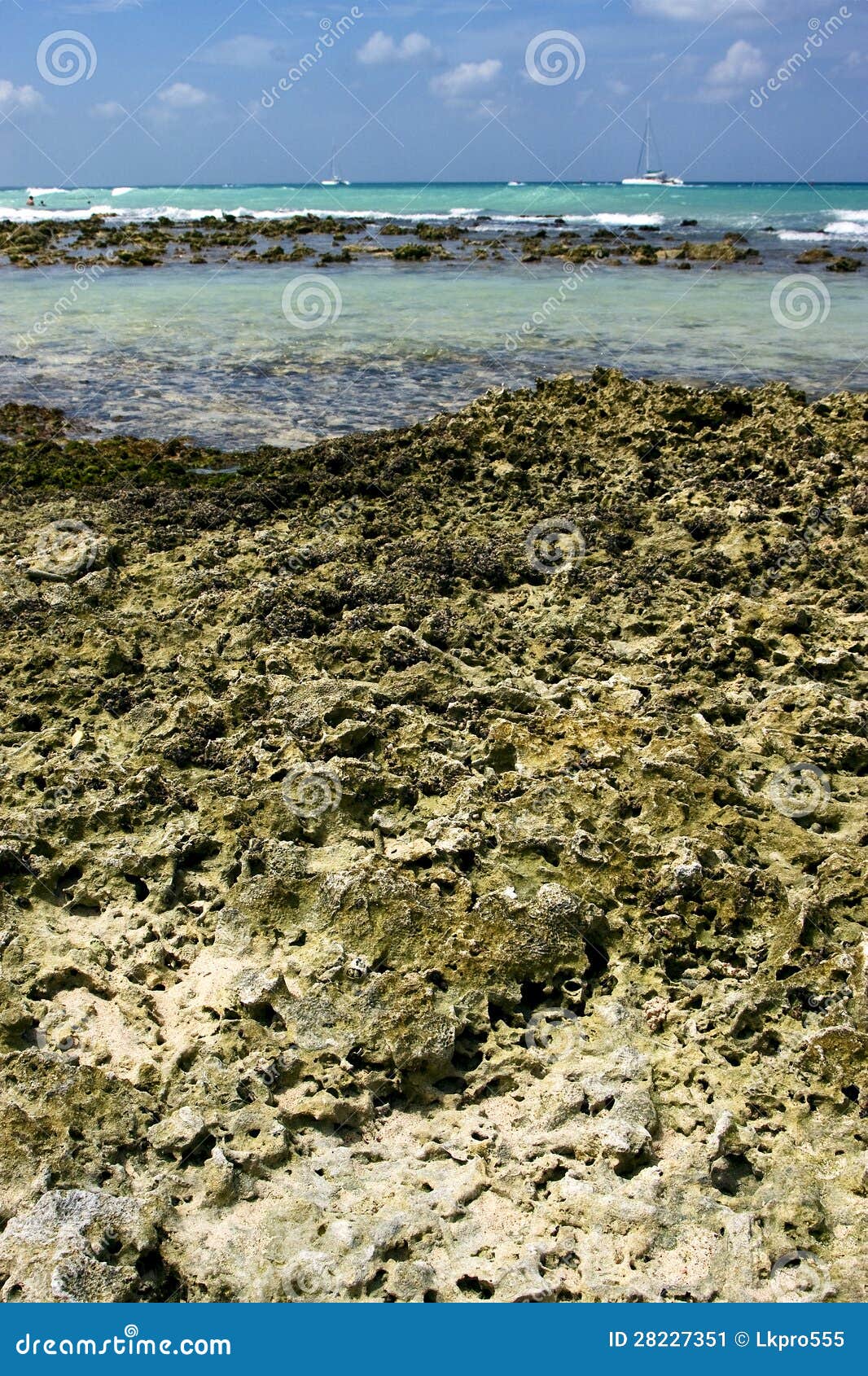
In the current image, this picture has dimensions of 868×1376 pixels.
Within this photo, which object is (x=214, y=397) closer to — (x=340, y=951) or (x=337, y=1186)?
(x=340, y=951)

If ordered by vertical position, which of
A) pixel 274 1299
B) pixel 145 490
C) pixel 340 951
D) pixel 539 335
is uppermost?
pixel 539 335

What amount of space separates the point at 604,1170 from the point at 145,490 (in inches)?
354

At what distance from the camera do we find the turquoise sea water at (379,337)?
55.8 ft

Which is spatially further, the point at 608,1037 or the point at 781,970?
the point at 781,970

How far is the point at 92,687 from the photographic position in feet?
23.8

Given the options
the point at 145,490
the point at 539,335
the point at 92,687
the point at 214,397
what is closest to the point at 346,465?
the point at 145,490
